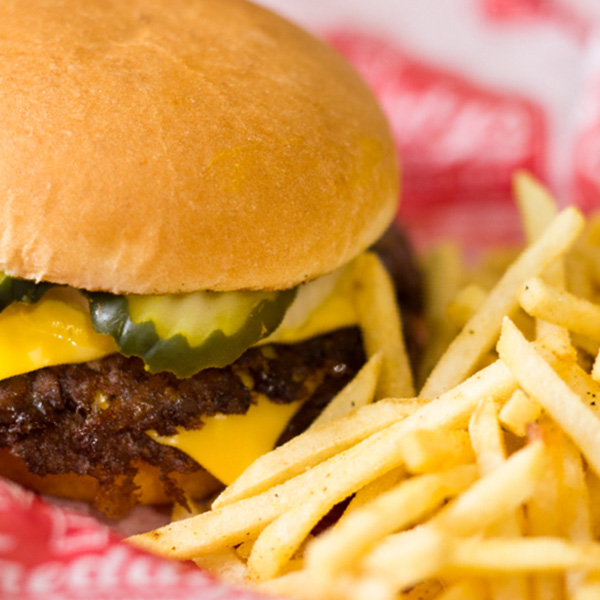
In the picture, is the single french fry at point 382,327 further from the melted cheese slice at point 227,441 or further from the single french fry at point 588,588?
the single french fry at point 588,588

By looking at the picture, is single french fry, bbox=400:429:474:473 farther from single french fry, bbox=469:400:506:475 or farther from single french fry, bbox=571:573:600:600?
single french fry, bbox=571:573:600:600

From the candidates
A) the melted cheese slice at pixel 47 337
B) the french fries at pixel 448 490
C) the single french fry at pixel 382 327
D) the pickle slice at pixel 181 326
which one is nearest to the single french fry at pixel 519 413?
the french fries at pixel 448 490

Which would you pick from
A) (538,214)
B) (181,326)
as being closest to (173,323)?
(181,326)

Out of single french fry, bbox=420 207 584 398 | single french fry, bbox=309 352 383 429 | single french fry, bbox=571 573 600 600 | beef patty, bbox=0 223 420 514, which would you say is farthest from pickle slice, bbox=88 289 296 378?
single french fry, bbox=571 573 600 600

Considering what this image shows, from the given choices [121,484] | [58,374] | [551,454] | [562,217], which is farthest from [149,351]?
[562,217]

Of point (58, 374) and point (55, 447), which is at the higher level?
point (58, 374)

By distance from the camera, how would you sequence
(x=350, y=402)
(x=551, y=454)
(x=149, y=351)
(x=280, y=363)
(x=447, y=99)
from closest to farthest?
(x=551, y=454), (x=149, y=351), (x=350, y=402), (x=280, y=363), (x=447, y=99)

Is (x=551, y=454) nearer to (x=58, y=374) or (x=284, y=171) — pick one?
(x=284, y=171)
